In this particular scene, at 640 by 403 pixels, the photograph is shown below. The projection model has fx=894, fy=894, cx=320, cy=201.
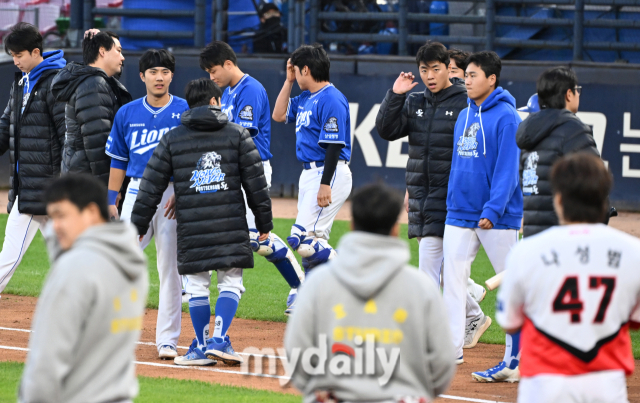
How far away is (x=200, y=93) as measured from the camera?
20.0 ft

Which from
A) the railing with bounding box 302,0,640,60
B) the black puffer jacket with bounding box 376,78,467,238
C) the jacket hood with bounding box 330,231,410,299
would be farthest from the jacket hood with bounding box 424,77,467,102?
the railing with bounding box 302,0,640,60

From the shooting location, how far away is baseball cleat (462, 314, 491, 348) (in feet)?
24.1

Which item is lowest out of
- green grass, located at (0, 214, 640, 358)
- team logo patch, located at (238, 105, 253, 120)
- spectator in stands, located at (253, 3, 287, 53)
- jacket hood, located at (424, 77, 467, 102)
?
green grass, located at (0, 214, 640, 358)

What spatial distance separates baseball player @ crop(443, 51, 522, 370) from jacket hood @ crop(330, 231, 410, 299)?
Result: 316 centimetres

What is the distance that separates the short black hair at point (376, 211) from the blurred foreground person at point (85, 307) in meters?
0.79

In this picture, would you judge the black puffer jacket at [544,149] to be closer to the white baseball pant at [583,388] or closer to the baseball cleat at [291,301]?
the white baseball pant at [583,388]

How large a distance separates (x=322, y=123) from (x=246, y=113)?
2.16 ft

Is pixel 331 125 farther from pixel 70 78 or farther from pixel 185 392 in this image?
pixel 185 392

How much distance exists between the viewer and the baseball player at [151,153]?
6.45 m

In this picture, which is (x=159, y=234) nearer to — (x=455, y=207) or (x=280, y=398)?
(x=280, y=398)

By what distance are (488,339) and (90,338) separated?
515cm

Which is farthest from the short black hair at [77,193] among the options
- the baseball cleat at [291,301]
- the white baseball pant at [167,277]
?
the baseball cleat at [291,301]

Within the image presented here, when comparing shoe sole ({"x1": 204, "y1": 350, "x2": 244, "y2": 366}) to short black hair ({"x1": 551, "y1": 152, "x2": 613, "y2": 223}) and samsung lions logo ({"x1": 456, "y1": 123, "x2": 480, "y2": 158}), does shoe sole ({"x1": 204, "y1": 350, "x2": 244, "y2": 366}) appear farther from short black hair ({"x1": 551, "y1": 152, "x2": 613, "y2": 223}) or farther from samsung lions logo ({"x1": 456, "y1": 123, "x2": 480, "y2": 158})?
short black hair ({"x1": 551, "y1": 152, "x2": 613, "y2": 223})

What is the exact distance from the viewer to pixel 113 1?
1986 centimetres
